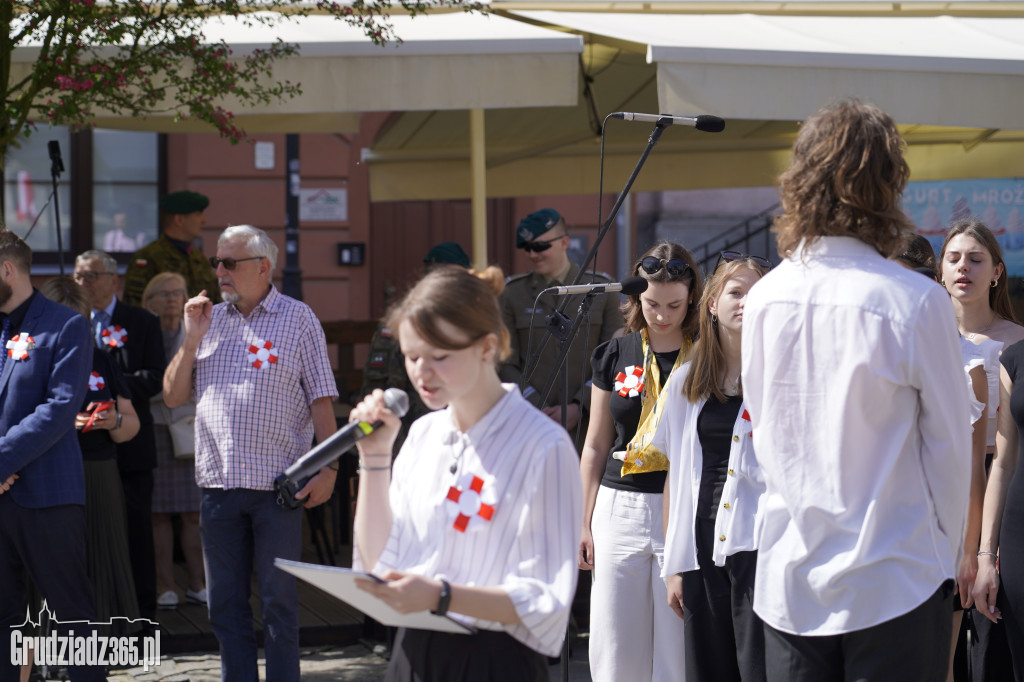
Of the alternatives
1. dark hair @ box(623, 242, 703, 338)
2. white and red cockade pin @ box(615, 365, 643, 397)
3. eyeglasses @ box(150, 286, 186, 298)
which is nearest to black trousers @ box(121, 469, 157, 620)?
eyeglasses @ box(150, 286, 186, 298)

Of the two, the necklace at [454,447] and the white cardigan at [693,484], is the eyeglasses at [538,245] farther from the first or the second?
the necklace at [454,447]

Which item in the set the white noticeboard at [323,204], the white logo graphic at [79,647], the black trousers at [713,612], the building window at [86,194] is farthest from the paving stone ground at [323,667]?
the white noticeboard at [323,204]

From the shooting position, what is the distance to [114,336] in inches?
236

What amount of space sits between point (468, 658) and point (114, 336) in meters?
4.23

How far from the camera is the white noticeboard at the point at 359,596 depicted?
2057mm

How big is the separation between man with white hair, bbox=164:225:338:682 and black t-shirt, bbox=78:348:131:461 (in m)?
0.79

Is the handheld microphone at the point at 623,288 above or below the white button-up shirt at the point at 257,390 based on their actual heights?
above

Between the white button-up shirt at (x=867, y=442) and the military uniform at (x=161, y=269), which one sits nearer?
the white button-up shirt at (x=867, y=442)

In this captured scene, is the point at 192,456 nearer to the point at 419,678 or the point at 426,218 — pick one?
the point at 419,678

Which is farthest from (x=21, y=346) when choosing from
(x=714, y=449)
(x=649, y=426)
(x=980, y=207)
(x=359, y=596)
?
(x=980, y=207)

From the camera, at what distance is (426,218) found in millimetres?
12133

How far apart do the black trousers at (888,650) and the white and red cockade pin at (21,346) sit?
3.23 metres

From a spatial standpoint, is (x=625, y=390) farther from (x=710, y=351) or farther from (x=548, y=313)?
(x=548, y=313)

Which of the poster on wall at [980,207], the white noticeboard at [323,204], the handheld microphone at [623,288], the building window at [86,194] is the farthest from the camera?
the white noticeboard at [323,204]
